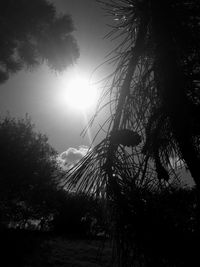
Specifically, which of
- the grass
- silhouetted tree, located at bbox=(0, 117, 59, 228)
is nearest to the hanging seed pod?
the grass

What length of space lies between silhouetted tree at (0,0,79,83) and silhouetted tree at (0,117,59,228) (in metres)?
11.5

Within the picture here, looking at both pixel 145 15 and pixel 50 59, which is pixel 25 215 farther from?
pixel 145 15

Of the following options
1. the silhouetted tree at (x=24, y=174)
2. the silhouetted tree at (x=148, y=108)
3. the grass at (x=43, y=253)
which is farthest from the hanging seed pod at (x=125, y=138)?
the silhouetted tree at (x=24, y=174)

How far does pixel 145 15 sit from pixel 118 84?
615 mm

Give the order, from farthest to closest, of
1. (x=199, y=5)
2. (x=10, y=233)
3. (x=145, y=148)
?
1. (x=10, y=233)
2. (x=199, y=5)
3. (x=145, y=148)

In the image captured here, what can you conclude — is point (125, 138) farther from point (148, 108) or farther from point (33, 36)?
point (33, 36)

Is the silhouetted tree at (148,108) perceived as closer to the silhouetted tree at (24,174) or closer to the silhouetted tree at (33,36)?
the silhouetted tree at (33,36)

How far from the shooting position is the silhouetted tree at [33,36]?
790 centimetres

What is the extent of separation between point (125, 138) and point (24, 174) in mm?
19842

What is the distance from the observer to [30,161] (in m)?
21.2

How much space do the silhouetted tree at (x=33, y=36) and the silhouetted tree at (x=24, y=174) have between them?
1151 centimetres

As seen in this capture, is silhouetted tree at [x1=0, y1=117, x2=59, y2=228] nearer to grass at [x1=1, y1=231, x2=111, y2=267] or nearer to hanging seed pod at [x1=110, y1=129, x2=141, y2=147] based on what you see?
grass at [x1=1, y1=231, x2=111, y2=267]

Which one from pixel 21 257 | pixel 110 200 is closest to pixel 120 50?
pixel 110 200

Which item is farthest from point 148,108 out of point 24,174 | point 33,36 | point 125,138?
point 24,174
